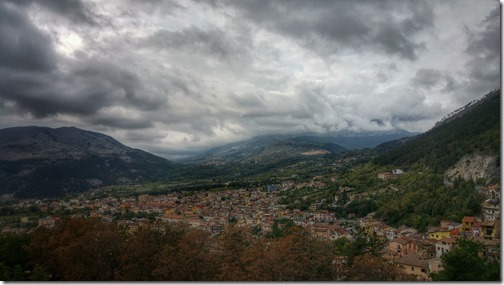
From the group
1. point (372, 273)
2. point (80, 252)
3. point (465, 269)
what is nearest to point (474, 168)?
point (465, 269)

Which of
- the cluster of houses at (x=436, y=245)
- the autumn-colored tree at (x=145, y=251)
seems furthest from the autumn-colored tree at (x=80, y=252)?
the cluster of houses at (x=436, y=245)

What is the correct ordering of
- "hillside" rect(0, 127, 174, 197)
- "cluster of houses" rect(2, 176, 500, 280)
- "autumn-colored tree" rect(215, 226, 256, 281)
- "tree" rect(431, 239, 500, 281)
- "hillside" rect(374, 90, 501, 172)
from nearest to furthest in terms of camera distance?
"tree" rect(431, 239, 500, 281) < "autumn-colored tree" rect(215, 226, 256, 281) < "cluster of houses" rect(2, 176, 500, 280) < "hillside" rect(374, 90, 501, 172) < "hillside" rect(0, 127, 174, 197)

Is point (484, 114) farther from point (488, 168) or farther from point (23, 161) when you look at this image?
point (23, 161)

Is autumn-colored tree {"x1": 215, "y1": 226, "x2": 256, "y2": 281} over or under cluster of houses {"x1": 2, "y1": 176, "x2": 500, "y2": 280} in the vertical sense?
over

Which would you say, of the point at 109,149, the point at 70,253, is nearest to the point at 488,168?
the point at 70,253

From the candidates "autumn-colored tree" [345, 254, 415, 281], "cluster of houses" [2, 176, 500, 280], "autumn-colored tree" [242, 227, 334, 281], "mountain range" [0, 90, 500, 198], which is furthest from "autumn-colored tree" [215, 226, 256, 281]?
"mountain range" [0, 90, 500, 198]

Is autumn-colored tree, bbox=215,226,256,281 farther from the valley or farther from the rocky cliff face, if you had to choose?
the rocky cliff face
